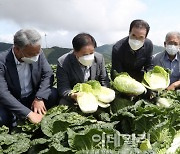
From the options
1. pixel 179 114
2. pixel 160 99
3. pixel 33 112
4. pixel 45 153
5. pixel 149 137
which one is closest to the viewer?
pixel 45 153

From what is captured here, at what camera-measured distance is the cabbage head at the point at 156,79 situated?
4797 millimetres

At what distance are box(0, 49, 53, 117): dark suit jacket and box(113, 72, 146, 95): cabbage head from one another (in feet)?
3.47

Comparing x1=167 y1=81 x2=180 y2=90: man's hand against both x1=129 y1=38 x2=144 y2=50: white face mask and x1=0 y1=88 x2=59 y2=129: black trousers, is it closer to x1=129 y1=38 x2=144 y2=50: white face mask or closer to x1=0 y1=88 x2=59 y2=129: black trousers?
x1=129 y1=38 x2=144 y2=50: white face mask

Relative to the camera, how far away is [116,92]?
4.94 meters

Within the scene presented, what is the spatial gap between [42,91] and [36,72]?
0.97ft

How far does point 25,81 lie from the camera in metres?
4.76

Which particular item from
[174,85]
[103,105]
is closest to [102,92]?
[103,105]

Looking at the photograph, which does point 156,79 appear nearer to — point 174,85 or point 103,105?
point 174,85

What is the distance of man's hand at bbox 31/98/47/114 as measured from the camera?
4.58 m

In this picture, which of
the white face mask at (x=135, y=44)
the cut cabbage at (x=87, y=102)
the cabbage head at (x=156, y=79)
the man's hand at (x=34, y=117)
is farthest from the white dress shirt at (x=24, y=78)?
the cabbage head at (x=156, y=79)

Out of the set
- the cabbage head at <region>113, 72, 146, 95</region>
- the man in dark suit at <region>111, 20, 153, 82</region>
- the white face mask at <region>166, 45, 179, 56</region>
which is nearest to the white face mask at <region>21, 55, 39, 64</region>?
the cabbage head at <region>113, 72, 146, 95</region>

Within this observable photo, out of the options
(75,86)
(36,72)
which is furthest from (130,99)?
(36,72)

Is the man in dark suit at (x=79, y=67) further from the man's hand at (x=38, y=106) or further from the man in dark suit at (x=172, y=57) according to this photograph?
the man in dark suit at (x=172, y=57)

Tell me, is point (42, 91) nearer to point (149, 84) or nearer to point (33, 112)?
point (33, 112)
